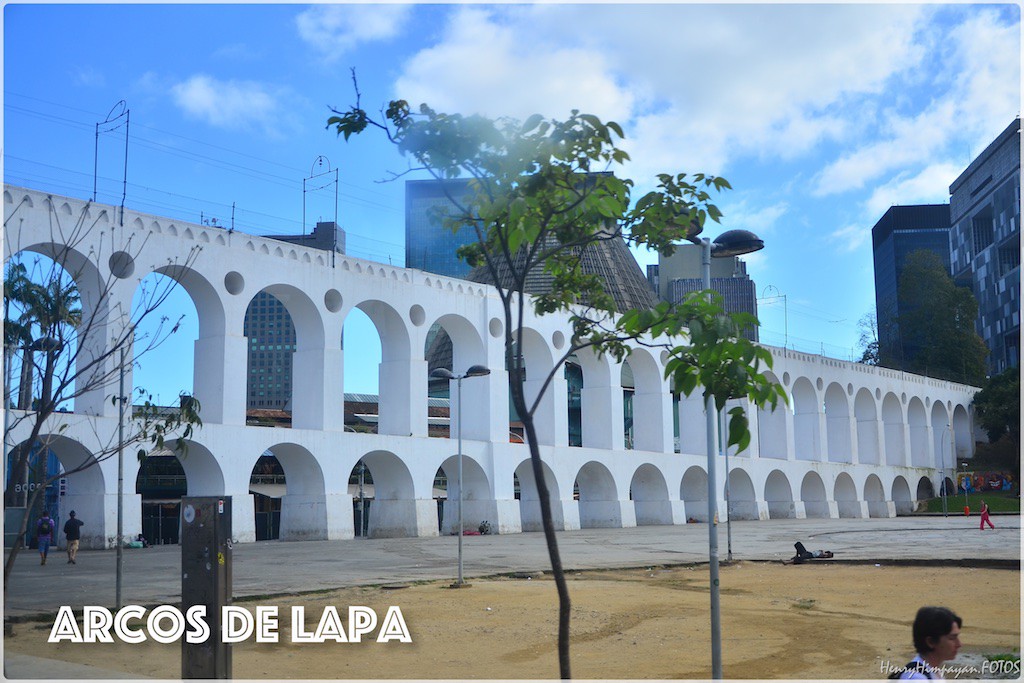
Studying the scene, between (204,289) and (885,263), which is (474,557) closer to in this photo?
(204,289)

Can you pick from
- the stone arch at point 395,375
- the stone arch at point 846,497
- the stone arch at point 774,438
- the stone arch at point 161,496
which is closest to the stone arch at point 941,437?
the stone arch at point 846,497

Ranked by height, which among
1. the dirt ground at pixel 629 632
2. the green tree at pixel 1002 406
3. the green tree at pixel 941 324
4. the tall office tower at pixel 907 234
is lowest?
the dirt ground at pixel 629 632

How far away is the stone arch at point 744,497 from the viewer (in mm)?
45000

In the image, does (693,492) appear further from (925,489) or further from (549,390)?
(925,489)

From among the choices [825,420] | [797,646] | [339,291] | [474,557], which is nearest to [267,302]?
[825,420]

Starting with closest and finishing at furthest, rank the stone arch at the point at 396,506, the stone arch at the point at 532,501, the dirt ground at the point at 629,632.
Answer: the dirt ground at the point at 629,632
the stone arch at the point at 396,506
the stone arch at the point at 532,501

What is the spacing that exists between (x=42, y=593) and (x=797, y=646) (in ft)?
35.4

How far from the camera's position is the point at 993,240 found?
71062mm

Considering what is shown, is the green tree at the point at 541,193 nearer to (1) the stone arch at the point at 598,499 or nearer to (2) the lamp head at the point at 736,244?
(2) the lamp head at the point at 736,244

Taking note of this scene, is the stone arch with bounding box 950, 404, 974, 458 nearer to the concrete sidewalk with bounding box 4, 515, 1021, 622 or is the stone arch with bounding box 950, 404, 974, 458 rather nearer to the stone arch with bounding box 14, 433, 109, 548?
the concrete sidewalk with bounding box 4, 515, 1021, 622

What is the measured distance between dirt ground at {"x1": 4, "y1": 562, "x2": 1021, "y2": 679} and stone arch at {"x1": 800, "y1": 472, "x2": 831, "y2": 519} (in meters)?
33.6

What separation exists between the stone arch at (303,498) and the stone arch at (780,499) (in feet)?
83.5

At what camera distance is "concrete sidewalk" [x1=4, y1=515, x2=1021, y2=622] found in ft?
51.2

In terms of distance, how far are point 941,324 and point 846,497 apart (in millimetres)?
23303
